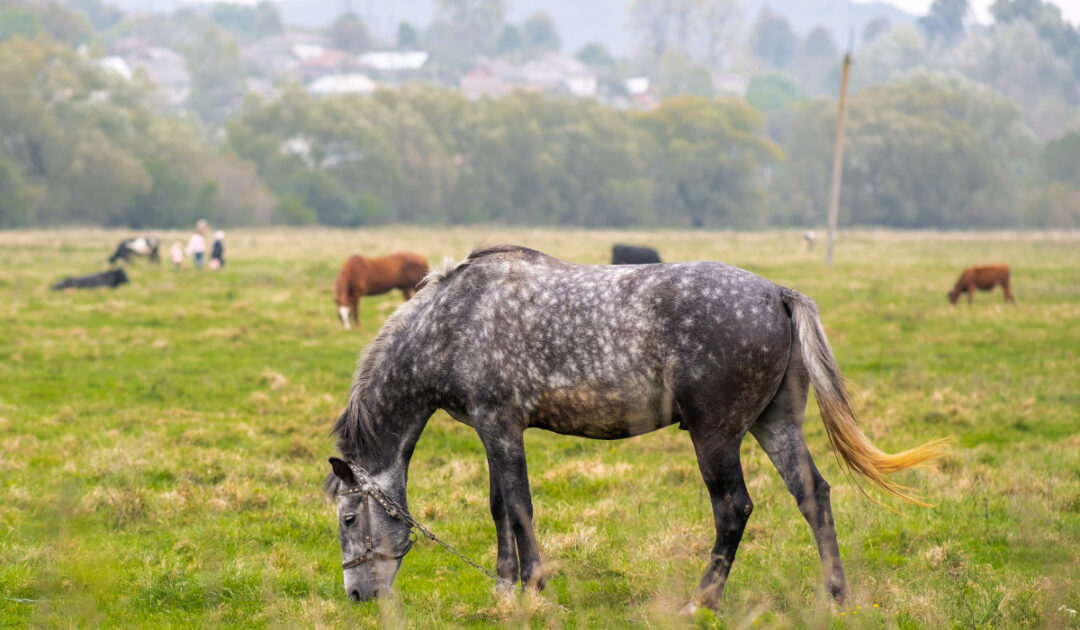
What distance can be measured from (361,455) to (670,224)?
77647 millimetres

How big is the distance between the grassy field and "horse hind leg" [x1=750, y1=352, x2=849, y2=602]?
0.21 metres

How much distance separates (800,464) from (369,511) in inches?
103

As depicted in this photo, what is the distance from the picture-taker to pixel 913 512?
293 inches

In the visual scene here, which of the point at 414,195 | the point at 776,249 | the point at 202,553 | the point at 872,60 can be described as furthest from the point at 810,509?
the point at 872,60

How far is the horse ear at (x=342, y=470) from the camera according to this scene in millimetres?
5617

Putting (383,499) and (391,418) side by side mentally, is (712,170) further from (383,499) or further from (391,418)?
(383,499)

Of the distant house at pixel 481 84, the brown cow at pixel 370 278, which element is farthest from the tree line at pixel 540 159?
the distant house at pixel 481 84

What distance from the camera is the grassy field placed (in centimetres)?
557

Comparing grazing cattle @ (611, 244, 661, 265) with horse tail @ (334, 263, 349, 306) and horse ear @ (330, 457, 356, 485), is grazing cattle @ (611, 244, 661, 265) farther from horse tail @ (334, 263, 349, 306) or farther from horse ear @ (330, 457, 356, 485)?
horse ear @ (330, 457, 356, 485)

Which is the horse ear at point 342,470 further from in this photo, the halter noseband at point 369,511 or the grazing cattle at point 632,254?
the grazing cattle at point 632,254

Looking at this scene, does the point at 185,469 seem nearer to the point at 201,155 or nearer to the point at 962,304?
the point at 962,304

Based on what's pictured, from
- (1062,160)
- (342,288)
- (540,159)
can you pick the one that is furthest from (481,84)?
(342,288)

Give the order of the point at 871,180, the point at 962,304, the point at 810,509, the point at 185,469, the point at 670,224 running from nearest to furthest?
the point at 810,509
the point at 185,469
the point at 962,304
the point at 871,180
the point at 670,224

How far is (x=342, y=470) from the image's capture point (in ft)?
18.7
